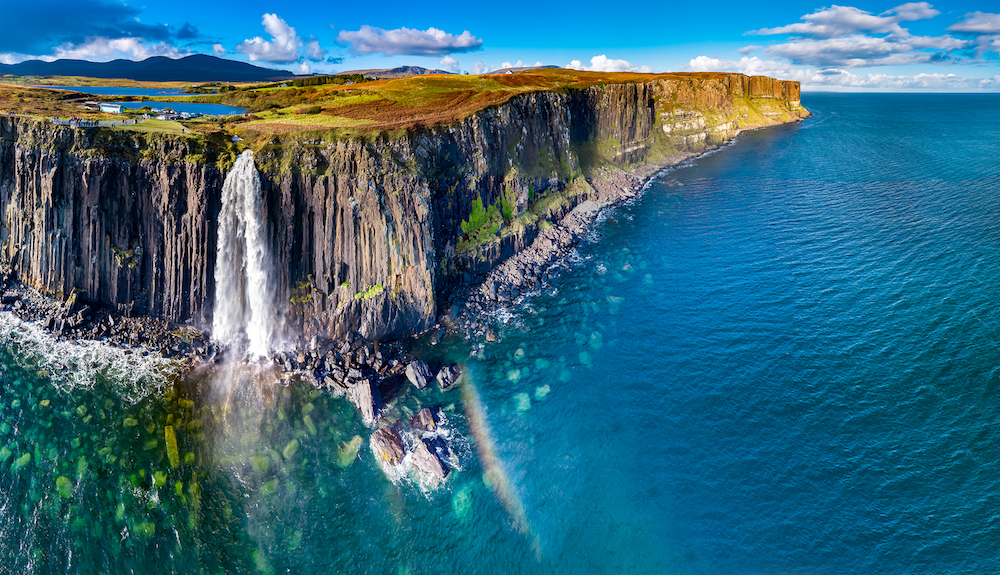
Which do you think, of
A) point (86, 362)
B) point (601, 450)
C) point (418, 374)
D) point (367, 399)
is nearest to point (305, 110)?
A: point (86, 362)

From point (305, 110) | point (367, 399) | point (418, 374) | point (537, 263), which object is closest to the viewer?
point (367, 399)

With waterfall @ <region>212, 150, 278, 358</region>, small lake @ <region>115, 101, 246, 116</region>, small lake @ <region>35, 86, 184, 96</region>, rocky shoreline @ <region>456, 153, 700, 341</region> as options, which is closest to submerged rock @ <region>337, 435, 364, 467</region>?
waterfall @ <region>212, 150, 278, 358</region>

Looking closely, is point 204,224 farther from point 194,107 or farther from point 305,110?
point 194,107

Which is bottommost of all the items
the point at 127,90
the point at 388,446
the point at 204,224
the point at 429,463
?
the point at 429,463

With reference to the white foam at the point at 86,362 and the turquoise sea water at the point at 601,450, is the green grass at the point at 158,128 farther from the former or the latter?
the turquoise sea water at the point at 601,450

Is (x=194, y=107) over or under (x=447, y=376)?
over

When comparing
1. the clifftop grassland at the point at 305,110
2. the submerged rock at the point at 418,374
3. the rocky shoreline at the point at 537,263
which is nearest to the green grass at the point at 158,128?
the clifftop grassland at the point at 305,110

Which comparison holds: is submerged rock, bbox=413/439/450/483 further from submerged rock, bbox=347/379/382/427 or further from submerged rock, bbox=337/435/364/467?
submerged rock, bbox=347/379/382/427
